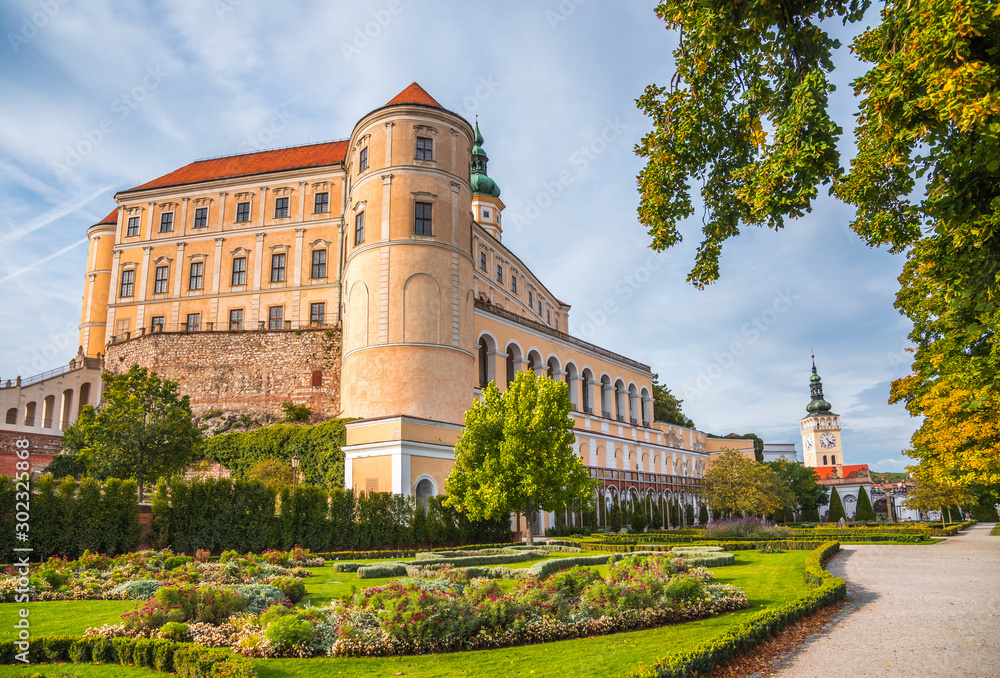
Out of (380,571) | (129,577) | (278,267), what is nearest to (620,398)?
(278,267)

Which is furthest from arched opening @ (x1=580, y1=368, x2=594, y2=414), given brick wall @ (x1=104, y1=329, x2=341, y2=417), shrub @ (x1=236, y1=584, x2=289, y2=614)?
shrub @ (x1=236, y1=584, x2=289, y2=614)

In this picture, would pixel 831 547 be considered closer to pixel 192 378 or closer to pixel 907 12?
pixel 907 12

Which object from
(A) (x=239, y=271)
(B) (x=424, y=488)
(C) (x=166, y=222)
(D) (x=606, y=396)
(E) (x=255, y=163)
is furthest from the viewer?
(D) (x=606, y=396)

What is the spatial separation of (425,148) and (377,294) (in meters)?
8.54

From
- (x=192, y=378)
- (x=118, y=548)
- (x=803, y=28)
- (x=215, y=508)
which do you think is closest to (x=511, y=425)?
(x=215, y=508)

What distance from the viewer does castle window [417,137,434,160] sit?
3662 cm

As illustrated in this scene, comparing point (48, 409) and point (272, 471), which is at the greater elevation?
point (48, 409)

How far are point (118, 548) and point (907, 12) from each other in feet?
76.9

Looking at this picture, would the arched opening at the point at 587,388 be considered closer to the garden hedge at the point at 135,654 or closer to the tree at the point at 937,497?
the tree at the point at 937,497

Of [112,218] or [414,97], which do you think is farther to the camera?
[112,218]

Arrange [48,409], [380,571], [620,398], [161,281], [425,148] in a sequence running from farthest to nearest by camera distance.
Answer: [620,398] → [161,281] → [48,409] → [425,148] → [380,571]

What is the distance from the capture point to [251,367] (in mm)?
42688

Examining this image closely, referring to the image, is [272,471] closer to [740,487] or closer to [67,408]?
[67,408]

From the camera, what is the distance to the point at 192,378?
42.9 metres
